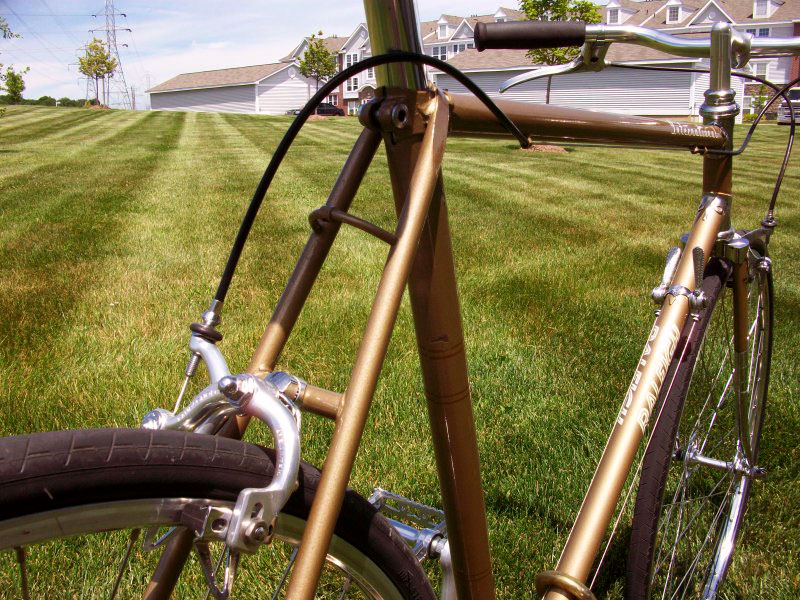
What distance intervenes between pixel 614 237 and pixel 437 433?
600cm

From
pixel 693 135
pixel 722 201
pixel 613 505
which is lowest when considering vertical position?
pixel 613 505

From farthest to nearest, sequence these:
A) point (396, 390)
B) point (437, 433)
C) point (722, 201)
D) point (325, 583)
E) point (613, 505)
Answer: point (396, 390) < point (325, 583) < point (722, 201) < point (613, 505) < point (437, 433)

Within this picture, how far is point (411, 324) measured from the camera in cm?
406

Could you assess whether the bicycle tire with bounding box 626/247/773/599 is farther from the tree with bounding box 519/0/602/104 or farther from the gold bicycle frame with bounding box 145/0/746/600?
the tree with bounding box 519/0/602/104

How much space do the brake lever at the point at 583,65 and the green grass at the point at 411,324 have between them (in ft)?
4.63

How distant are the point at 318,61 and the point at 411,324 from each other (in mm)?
49370

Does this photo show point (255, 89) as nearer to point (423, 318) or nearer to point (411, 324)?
point (411, 324)

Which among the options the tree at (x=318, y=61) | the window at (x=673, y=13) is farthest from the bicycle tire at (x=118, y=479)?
the tree at (x=318, y=61)

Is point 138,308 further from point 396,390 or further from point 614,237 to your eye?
point 614,237

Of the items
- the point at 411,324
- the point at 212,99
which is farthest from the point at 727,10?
the point at 411,324

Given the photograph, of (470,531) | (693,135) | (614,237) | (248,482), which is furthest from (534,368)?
(614,237)

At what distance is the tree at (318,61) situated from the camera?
1935 inches

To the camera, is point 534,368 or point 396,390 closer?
point 396,390

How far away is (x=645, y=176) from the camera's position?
12.4m
